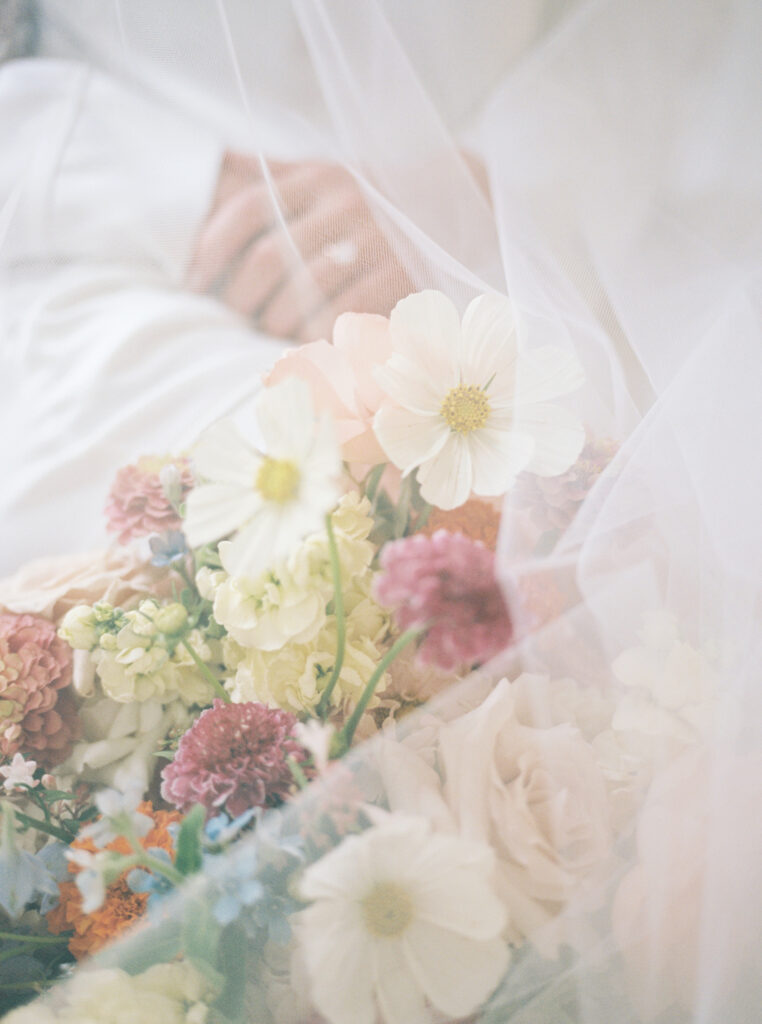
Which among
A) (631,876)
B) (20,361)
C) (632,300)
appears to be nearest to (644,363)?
(632,300)

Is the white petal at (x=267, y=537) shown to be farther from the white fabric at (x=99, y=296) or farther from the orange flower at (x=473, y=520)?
the white fabric at (x=99, y=296)

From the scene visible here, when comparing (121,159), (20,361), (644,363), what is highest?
(121,159)

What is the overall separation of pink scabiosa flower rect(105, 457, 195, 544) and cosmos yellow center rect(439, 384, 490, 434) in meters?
0.15

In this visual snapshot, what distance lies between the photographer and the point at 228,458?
264mm

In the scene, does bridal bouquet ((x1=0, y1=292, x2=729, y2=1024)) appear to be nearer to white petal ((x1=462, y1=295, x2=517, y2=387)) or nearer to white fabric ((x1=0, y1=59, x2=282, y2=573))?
white petal ((x1=462, y1=295, x2=517, y2=387))

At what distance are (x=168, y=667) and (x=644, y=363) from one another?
32 centimetres

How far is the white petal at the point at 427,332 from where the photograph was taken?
0.31 meters

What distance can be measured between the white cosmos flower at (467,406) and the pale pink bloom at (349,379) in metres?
0.01

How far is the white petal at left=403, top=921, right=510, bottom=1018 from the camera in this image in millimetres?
239

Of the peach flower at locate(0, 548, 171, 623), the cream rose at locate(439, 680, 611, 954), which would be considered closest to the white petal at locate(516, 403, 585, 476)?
the cream rose at locate(439, 680, 611, 954)

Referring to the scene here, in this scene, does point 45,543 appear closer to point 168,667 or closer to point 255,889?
point 168,667

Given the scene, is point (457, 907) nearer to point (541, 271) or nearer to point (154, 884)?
point (154, 884)

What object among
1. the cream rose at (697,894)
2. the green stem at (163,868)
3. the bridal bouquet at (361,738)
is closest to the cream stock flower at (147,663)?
the bridal bouquet at (361,738)

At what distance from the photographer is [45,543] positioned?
20.7 inches
